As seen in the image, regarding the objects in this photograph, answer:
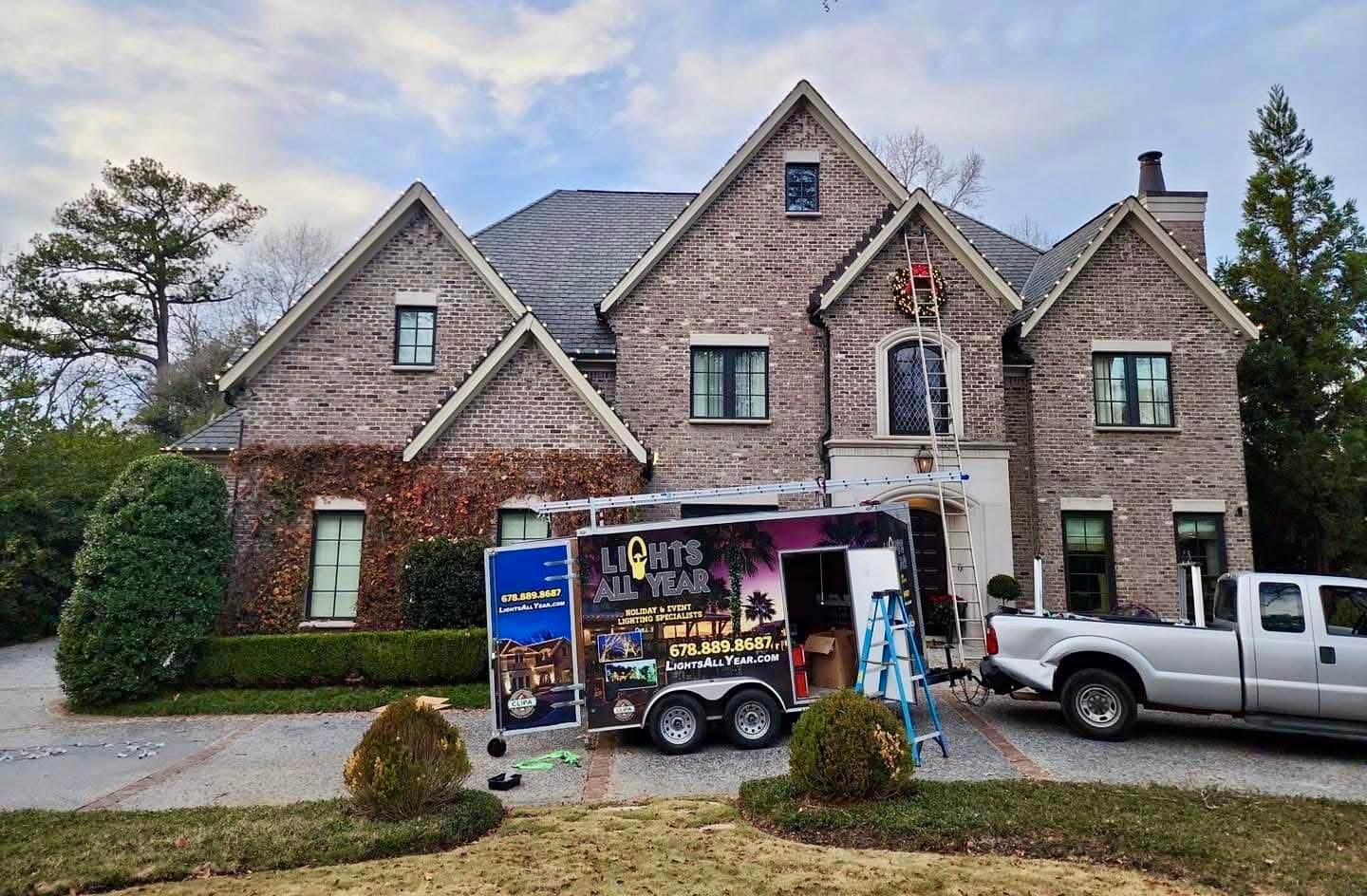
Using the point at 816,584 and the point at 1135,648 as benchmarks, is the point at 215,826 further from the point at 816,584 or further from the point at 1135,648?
the point at 1135,648

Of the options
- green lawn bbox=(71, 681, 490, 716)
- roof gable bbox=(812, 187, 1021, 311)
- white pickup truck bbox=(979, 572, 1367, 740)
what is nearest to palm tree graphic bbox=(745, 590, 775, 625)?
white pickup truck bbox=(979, 572, 1367, 740)

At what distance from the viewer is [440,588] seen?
486 inches

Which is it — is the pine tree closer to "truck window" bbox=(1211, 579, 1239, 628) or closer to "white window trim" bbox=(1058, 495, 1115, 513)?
"white window trim" bbox=(1058, 495, 1115, 513)

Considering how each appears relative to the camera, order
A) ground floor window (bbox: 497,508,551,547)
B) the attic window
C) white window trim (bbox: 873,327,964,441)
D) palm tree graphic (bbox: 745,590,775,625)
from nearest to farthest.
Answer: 1. palm tree graphic (bbox: 745,590,775,625)
2. ground floor window (bbox: 497,508,551,547)
3. white window trim (bbox: 873,327,964,441)
4. the attic window

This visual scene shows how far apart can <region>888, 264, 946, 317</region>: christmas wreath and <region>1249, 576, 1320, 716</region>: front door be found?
848cm

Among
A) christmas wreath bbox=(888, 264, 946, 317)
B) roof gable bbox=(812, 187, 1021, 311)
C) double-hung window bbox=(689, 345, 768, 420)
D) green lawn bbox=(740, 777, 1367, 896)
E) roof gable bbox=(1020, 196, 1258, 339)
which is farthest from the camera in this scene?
roof gable bbox=(1020, 196, 1258, 339)

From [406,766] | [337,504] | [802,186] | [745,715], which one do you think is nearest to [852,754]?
[745,715]

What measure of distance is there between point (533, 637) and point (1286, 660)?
855 centimetres

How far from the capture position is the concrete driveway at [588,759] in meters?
7.68

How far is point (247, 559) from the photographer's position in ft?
43.8

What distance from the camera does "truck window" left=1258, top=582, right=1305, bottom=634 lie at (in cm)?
850

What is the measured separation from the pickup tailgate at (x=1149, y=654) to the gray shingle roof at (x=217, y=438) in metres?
13.6

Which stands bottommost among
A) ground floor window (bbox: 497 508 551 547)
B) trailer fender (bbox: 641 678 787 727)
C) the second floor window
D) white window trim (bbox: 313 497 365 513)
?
trailer fender (bbox: 641 678 787 727)

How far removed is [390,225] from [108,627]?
863 centimetres
